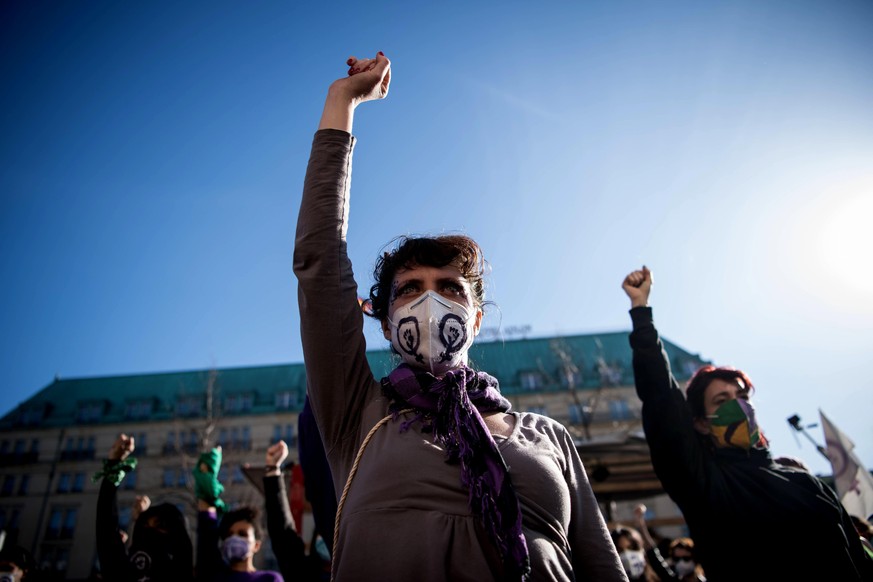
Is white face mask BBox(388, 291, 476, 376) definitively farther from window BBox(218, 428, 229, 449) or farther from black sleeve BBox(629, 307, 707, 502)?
window BBox(218, 428, 229, 449)

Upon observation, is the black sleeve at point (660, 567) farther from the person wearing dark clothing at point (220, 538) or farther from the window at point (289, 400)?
the window at point (289, 400)

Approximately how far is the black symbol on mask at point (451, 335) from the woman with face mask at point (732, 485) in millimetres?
1725

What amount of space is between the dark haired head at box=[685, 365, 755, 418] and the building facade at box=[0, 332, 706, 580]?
82.1 ft

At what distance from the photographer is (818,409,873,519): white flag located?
650 cm

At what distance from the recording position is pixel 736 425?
3066 mm

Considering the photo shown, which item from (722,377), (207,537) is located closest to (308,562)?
(207,537)

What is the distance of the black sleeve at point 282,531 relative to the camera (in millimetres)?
3539

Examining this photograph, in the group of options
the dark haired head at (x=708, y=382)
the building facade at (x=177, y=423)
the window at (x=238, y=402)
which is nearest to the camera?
the dark haired head at (x=708, y=382)

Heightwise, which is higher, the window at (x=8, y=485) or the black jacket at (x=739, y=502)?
the window at (x=8, y=485)

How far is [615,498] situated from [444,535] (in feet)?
27.6

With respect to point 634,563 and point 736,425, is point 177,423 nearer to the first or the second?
point 634,563

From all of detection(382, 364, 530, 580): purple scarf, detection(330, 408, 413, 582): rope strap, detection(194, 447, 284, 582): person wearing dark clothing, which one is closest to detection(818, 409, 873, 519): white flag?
detection(382, 364, 530, 580): purple scarf

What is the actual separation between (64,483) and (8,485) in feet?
15.6

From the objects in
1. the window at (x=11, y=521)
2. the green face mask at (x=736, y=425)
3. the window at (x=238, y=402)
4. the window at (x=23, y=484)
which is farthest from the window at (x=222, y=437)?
the green face mask at (x=736, y=425)
